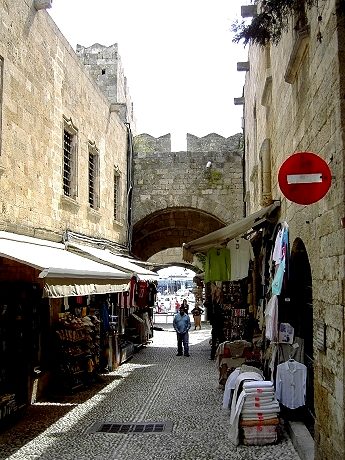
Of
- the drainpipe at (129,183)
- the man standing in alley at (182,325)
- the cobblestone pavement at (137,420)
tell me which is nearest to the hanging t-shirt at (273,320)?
the cobblestone pavement at (137,420)

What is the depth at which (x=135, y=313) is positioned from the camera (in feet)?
54.5

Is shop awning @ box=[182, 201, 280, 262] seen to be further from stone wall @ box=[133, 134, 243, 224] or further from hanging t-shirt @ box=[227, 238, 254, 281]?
stone wall @ box=[133, 134, 243, 224]

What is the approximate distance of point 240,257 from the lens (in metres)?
10.2

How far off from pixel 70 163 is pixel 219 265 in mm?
3892

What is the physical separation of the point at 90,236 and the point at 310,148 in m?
7.94

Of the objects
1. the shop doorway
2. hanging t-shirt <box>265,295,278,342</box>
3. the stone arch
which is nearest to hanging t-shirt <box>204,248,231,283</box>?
the shop doorway

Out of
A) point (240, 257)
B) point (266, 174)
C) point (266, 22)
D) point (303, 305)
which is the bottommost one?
point (303, 305)

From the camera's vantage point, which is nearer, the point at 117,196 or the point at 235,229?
the point at 235,229

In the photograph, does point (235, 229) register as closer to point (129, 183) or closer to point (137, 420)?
point (137, 420)

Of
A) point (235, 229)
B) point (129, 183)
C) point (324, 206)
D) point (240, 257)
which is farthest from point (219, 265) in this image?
point (129, 183)

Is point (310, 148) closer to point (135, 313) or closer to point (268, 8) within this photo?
point (268, 8)

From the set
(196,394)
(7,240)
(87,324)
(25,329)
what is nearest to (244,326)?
(196,394)

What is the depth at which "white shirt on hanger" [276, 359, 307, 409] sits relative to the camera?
21.2 ft

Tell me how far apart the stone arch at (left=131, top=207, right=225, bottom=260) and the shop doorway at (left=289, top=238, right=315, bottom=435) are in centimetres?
1085
